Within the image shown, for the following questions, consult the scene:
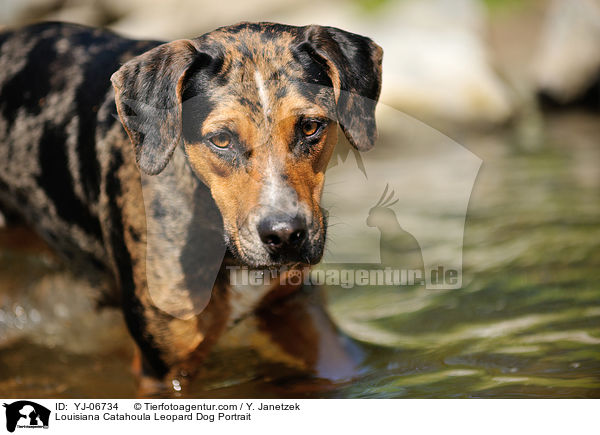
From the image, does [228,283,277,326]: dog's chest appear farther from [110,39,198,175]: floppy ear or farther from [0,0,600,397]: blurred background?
[110,39,198,175]: floppy ear

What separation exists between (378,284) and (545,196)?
1837 mm

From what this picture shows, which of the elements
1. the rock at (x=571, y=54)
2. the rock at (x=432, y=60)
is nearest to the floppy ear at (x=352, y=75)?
the rock at (x=432, y=60)

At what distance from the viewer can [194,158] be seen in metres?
2.83

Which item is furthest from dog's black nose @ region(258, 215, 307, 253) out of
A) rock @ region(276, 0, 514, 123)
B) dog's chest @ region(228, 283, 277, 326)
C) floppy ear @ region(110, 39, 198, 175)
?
rock @ region(276, 0, 514, 123)

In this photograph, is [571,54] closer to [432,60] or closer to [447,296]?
[432,60]

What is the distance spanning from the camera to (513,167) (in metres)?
6.88

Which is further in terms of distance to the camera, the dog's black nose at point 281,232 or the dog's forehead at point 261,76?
the dog's forehead at point 261,76

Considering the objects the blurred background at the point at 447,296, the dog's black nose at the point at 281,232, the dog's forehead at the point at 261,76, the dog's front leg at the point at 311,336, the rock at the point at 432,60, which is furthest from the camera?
the rock at the point at 432,60

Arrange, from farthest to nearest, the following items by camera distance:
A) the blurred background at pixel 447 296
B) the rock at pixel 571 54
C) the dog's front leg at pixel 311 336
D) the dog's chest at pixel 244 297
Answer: the rock at pixel 571 54, the dog's front leg at pixel 311 336, the blurred background at pixel 447 296, the dog's chest at pixel 244 297

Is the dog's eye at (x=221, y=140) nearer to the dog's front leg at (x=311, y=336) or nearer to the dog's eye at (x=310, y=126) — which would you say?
the dog's eye at (x=310, y=126)

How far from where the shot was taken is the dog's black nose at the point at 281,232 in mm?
2566

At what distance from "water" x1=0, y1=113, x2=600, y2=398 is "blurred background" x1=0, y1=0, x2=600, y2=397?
0.01 metres
